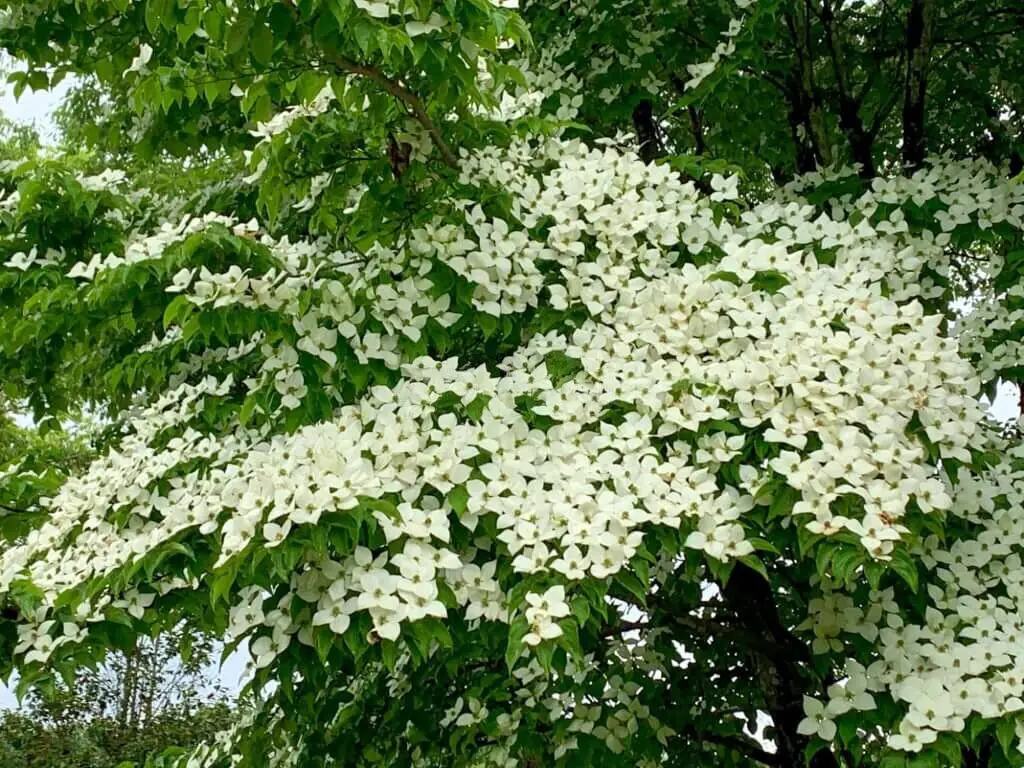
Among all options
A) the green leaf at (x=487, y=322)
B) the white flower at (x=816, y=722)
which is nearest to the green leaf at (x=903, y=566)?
the white flower at (x=816, y=722)

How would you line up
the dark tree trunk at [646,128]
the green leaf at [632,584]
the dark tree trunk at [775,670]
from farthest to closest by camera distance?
the dark tree trunk at [646,128] → the dark tree trunk at [775,670] → the green leaf at [632,584]

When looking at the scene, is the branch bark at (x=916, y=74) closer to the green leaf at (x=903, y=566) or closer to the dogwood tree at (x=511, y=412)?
the dogwood tree at (x=511, y=412)

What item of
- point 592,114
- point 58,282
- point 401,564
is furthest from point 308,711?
point 592,114

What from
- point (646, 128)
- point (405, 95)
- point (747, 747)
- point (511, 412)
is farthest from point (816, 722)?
point (646, 128)

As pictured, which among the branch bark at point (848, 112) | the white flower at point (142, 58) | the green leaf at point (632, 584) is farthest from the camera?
the branch bark at point (848, 112)

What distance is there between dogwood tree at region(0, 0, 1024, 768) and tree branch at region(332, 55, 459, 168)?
19 millimetres

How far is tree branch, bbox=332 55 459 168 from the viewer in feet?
9.57

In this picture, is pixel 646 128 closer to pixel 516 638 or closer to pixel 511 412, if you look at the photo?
pixel 511 412

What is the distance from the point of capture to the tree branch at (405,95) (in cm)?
292

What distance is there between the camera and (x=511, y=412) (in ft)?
9.05

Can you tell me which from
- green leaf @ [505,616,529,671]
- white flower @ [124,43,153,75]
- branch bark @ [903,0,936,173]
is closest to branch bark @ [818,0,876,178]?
branch bark @ [903,0,936,173]

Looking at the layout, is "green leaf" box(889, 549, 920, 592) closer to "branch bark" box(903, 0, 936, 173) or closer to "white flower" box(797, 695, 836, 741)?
"white flower" box(797, 695, 836, 741)

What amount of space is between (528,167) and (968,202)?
1.53 meters

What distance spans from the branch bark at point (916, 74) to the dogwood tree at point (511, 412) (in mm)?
28
